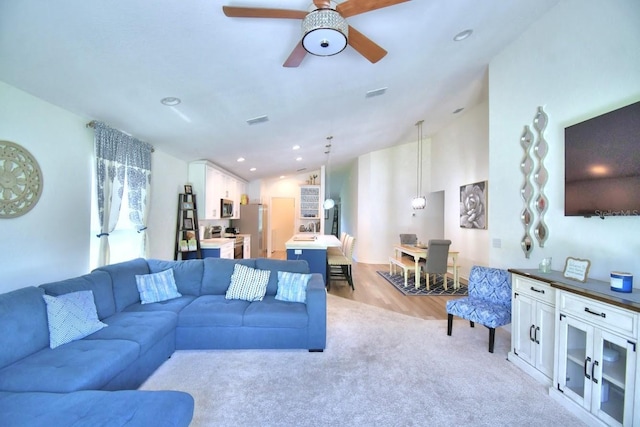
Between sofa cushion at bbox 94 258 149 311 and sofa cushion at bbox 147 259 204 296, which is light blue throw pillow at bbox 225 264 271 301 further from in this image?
sofa cushion at bbox 94 258 149 311

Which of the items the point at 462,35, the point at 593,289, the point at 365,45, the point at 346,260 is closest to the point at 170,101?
the point at 365,45

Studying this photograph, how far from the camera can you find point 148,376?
235 centimetres

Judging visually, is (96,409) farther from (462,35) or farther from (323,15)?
(462,35)

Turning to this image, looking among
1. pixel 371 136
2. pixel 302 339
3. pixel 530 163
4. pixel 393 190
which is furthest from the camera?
pixel 393 190

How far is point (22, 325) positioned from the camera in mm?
1884

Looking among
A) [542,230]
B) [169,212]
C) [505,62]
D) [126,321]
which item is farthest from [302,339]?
[505,62]

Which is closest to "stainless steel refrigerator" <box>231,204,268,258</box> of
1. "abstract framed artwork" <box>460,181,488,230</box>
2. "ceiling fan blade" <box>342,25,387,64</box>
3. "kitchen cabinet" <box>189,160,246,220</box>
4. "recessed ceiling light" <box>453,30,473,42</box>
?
"kitchen cabinet" <box>189,160,246,220</box>

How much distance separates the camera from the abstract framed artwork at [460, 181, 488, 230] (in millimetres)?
5184

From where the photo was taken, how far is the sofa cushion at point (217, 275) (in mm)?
3357

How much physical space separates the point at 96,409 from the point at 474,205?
232 inches

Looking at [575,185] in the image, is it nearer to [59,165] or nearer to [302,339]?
[302,339]

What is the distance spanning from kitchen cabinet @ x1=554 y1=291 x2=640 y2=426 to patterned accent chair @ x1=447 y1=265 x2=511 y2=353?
0.72 metres

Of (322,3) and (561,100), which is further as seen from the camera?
(561,100)

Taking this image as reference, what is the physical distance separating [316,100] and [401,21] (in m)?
1.45
